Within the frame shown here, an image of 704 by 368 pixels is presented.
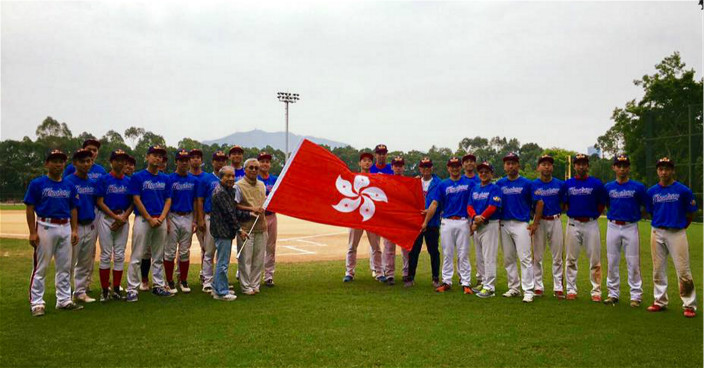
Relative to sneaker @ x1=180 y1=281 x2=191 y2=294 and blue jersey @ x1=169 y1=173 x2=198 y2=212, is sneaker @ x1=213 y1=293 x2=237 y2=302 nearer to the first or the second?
sneaker @ x1=180 y1=281 x2=191 y2=294

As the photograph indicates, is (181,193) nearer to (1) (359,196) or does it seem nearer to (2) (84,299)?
(2) (84,299)

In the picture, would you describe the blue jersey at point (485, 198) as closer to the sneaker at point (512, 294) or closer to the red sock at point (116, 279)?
the sneaker at point (512, 294)

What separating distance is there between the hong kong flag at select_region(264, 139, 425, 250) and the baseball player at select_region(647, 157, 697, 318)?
3.60 metres

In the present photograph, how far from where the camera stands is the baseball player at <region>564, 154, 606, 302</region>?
7.91 meters

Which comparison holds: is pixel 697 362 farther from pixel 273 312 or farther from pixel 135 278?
pixel 135 278

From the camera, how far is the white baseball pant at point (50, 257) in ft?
22.9

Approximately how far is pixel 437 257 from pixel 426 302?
5.15ft

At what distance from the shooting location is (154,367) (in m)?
4.83

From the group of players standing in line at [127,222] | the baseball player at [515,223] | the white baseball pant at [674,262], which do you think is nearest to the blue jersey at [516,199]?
the baseball player at [515,223]

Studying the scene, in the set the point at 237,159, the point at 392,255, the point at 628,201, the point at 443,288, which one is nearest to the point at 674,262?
the point at 628,201

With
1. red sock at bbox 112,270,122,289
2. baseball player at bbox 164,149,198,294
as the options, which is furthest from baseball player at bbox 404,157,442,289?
red sock at bbox 112,270,122,289

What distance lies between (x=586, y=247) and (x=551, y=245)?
20.3 inches

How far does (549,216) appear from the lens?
8.16m

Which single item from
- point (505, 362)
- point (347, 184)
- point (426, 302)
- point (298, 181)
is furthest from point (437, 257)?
point (505, 362)
